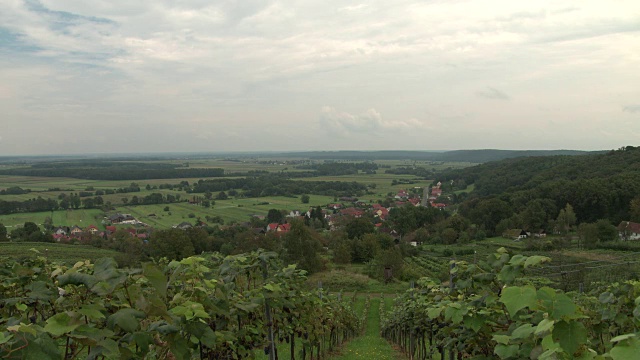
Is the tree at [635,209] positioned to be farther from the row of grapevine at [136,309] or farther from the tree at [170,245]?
the row of grapevine at [136,309]

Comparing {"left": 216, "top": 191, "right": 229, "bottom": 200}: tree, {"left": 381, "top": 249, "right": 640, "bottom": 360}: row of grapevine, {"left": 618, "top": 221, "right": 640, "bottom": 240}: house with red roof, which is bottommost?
{"left": 216, "top": 191, "right": 229, "bottom": 200}: tree

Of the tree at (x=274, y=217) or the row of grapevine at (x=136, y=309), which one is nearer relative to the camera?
the row of grapevine at (x=136, y=309)

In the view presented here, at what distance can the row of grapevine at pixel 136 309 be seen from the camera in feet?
6.00

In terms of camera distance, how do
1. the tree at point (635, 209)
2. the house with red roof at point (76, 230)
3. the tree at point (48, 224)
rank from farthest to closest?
the house with red roof at point (76, 230) < the tree at point (48, 224) < the tree at point (635, 209)

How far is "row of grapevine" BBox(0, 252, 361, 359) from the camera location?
6.00 feet

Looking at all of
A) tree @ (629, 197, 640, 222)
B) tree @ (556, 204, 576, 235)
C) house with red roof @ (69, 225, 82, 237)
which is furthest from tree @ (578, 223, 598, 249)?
house with red roof @ (69, 225, 82, 237)

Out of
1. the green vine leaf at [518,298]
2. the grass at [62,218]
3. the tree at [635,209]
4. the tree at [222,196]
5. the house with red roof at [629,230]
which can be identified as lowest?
the grass at [62,218]

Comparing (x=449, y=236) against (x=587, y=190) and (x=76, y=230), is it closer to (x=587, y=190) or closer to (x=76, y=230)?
(x=587, y=190)

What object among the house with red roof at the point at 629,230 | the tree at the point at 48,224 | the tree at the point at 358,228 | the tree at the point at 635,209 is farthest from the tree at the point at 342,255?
the tree at the point at 48,224

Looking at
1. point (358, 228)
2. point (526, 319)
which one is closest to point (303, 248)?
point (358, 228)

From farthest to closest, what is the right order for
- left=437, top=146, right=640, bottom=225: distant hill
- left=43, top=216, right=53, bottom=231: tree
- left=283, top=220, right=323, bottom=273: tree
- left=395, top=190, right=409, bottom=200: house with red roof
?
left=395, top=190, right=409, bottom=200: house with red roof, left=43, top=216, right=53, bottom=231: tree, left=437, top=146, right=640, bottom=225: distant hill, left=283, top=220, right=323, bottom=273: tree

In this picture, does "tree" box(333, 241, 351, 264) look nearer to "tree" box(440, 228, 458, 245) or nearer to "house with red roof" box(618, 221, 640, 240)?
"tree" box(440, 228, 458, 245)

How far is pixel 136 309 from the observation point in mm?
2256

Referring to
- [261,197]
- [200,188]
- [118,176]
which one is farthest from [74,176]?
[261,197]
